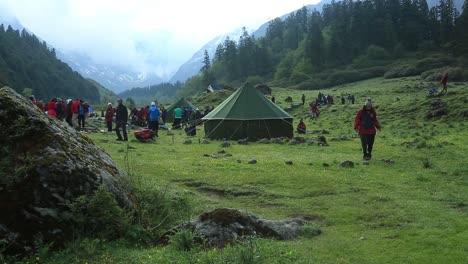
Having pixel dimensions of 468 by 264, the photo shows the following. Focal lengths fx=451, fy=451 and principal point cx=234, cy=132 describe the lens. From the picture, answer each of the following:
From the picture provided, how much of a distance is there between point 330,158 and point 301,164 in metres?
2.34

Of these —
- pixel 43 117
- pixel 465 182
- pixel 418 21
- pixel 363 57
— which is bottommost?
pixel 465 182

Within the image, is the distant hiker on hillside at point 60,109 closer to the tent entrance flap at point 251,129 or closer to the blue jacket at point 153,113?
the blue jacket at point 153,113

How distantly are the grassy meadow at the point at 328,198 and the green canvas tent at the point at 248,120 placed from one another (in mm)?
4777

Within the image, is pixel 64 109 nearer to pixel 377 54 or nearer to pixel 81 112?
pixel 81 112

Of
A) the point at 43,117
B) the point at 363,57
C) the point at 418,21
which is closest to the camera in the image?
the point at 43,117

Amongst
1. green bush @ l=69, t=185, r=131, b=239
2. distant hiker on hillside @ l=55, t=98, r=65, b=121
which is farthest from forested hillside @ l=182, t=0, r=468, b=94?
green bush @ l=69, t=185, r=131, b=239

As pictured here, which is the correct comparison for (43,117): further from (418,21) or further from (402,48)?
(418,21)

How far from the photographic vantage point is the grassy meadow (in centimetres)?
628

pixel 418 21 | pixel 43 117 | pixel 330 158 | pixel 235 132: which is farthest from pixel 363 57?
pixel 43 117

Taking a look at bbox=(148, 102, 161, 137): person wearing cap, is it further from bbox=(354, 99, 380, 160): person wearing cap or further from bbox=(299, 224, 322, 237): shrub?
bbox=(299, 224, 322, 237): shrub

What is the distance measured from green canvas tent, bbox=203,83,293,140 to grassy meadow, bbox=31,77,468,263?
4777mm

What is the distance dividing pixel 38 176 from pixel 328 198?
21.5 feet

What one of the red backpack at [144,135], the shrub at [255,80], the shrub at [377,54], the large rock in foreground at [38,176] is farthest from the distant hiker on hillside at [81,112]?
the shrub at [377,54]

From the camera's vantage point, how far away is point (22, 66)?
159000 mm
